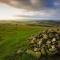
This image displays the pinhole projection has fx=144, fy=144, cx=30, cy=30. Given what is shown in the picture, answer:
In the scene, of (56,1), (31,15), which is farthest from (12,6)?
(56,1)

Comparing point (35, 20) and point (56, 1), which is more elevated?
point (56, 1)

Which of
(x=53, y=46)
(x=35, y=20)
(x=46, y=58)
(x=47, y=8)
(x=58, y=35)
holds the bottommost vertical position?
(x=46, y=58)

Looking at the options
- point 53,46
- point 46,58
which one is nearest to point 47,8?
point 53,46

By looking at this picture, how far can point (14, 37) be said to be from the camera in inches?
62.8

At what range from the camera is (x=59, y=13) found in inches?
62.9

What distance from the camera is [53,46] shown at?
1562 millimetres

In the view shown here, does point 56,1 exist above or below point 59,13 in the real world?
above

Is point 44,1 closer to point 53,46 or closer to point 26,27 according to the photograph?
point 26,27

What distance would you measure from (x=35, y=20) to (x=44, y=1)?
9.2 inches

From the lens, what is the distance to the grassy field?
5.09ft

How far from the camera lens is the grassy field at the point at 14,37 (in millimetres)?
1552

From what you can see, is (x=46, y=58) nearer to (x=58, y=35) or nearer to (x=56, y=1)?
(x=58, y=35)

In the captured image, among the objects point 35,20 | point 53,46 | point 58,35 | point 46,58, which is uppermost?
point 35,20

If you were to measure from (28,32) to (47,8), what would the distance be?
13.5 inches
